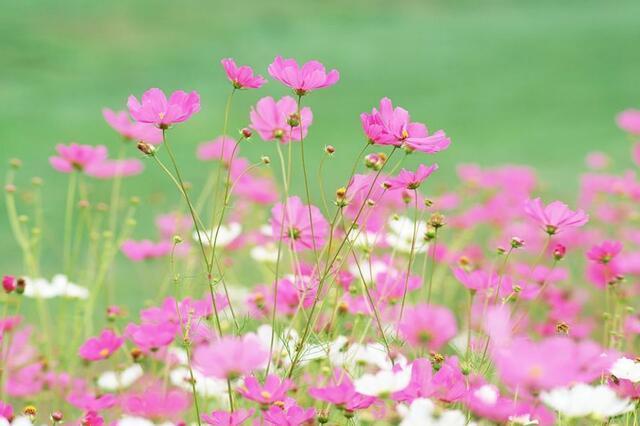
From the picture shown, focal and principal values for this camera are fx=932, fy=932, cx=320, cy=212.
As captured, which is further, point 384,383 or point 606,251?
point 606,251

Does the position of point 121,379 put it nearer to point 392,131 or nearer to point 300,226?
point 300,226

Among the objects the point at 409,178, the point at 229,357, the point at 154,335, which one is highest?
the point at 409,178

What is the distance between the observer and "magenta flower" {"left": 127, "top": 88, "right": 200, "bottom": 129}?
34.1 inches

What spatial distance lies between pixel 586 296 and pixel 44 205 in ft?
5.04

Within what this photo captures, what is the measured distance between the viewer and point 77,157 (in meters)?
1.37

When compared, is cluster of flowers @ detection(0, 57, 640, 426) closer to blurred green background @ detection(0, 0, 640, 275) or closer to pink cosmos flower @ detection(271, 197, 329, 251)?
pink cosmos flower @ detection(271, 197, 329, 251)

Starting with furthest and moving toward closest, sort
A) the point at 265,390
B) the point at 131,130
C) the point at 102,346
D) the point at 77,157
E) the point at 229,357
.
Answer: the point at 131,130, the point at 77,157, the point at 102,346, the point at 265,390, the point at 229,357

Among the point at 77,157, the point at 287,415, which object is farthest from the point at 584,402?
the point at 77,157

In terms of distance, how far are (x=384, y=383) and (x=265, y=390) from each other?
0.11 m

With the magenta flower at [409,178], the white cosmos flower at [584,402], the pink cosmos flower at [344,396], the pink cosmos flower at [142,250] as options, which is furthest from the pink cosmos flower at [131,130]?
the white cosmos flower at [584,402]

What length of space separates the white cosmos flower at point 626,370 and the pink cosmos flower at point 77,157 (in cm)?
81

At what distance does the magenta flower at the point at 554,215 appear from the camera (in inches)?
36.4

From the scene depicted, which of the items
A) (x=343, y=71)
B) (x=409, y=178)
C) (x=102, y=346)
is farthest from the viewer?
(x=343, y=71)

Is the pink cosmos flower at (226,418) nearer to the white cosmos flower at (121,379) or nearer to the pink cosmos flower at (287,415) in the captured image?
the pink cosmos flower at (287,415)
